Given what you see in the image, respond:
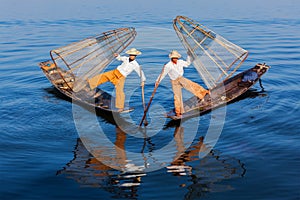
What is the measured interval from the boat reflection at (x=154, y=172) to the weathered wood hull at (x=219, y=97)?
6.23 ft

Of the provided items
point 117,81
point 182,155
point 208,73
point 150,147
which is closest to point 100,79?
point 117,81

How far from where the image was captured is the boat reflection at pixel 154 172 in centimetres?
729

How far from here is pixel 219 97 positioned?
39.0 ft

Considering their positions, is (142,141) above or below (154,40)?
below

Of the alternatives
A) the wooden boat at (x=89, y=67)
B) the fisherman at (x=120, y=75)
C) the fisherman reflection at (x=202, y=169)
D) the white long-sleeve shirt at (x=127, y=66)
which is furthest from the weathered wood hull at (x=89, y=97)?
the fisherman reflection at (x=202, y=169)

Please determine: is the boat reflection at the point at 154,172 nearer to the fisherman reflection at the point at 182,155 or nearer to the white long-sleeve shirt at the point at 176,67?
the fisherman reflection at the point at 182,155

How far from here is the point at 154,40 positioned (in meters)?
22.4

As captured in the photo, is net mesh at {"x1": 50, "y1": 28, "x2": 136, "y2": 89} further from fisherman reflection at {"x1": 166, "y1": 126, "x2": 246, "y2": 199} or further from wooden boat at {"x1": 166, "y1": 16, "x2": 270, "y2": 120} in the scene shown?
fisherman reflection at {"x1": 166, "y1": 126, "x2": 246, "y2": 199}

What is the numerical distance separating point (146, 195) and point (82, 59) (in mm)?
7155

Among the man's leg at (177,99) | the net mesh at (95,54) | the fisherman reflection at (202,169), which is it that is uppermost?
the net mesh at (95,54)

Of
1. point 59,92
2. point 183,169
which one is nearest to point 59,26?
point 59,92

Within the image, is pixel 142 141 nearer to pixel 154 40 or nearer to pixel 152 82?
pixel 152 82

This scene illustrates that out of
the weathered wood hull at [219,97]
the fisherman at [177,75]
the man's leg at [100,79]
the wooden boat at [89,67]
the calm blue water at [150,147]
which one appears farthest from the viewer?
the wooden boat at [89,67]

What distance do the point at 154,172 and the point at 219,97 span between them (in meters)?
4.84
